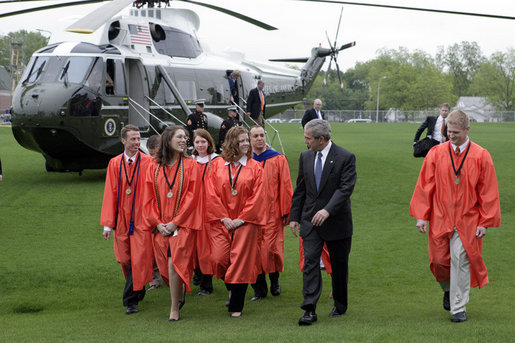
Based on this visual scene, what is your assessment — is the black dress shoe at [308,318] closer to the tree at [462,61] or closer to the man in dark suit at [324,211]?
the man in dark suit at [324,211]

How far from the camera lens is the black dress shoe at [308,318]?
18.1 feet

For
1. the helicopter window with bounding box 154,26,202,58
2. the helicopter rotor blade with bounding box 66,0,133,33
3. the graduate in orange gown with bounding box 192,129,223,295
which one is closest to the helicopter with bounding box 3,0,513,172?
the helicopter window with bounding box 154,26,202,58

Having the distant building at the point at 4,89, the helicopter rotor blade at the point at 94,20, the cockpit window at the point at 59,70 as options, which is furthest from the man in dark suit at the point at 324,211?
the distant building at the point at 4,89

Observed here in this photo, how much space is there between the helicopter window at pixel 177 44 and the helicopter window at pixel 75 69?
235 centimetres

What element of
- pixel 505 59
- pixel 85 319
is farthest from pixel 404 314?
pixel 505 59

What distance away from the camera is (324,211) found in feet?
18.4

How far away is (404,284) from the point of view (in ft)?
23.5

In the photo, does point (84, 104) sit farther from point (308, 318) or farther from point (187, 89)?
point (308, 318)

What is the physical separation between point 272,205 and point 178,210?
3.73 feet

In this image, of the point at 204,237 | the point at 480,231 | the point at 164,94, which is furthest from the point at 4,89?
the point at 480,231

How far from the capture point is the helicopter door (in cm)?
1534

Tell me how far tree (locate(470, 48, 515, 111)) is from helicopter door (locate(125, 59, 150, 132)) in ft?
305

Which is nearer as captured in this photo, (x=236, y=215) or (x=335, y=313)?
(x=335, y=313)

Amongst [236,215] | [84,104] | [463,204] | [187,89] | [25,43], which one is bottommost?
[236,215]
